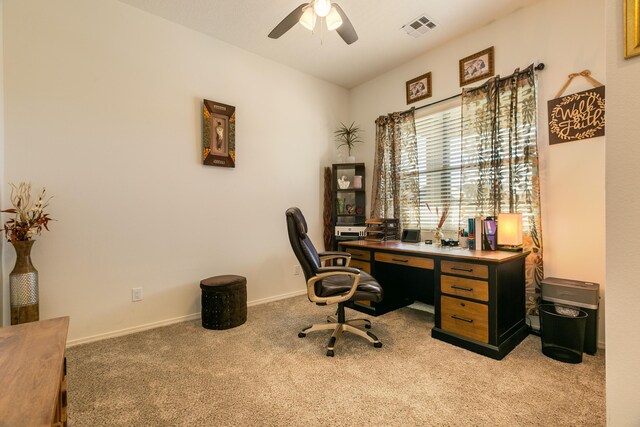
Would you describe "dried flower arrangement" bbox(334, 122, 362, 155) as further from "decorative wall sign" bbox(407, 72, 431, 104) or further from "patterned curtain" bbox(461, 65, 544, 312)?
"patterned curtain" bbox(461, 65, 544, 312)

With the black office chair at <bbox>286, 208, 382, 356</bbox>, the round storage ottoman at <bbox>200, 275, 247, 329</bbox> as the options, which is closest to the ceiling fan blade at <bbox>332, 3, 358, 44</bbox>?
the black office chair at <bbox>286, 208, 382, 356</bbox>

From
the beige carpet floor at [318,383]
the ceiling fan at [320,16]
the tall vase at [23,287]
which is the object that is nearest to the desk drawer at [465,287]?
the beige carpet floor at [318,383]

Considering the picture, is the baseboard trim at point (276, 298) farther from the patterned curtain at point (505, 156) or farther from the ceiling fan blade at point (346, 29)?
the ceiling fan blade at point (346, 29)

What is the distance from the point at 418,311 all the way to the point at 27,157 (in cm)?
371

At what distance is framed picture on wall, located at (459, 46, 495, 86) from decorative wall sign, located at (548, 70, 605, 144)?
695 mm

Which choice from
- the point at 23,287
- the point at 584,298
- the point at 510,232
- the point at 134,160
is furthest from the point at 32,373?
the point at 584,298

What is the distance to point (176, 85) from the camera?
9.32 ft

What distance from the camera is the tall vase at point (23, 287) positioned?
1.98m

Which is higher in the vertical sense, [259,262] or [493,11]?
[493,11]

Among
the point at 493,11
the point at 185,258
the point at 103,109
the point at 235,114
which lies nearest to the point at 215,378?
the point at 185,258

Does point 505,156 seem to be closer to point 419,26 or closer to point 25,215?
point 419,26

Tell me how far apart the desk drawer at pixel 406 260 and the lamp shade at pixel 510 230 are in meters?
0.64

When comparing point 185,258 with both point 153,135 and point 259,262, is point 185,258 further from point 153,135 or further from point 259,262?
point 153,135

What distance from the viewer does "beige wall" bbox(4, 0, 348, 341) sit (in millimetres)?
2230
